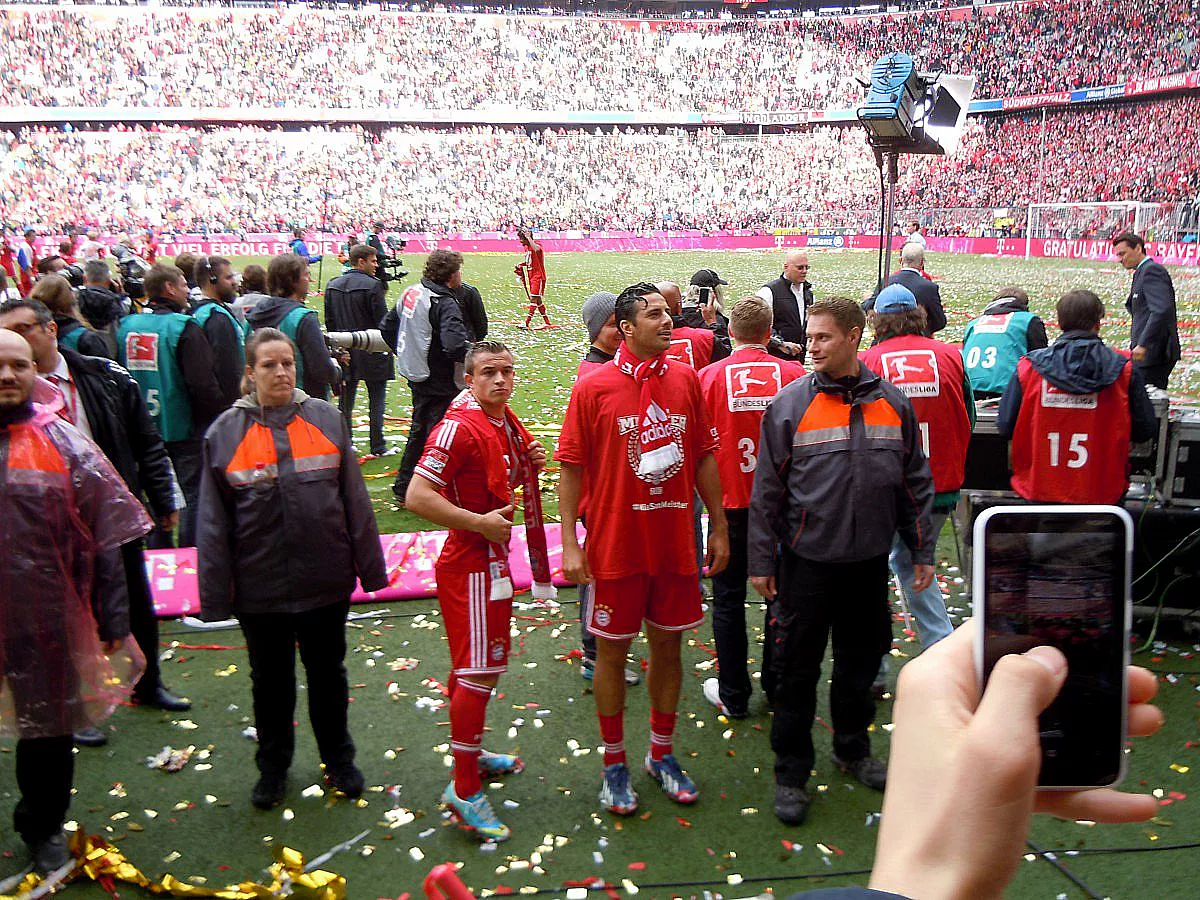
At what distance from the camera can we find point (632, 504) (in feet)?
13.2

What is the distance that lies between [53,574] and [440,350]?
4786 mm

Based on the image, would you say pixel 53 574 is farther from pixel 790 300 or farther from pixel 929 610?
pixel 790 300

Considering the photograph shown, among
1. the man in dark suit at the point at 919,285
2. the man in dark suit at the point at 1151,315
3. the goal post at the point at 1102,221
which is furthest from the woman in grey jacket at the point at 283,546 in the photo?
the goal post at the point at 1102,221

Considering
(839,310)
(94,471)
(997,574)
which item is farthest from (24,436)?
(997,574)

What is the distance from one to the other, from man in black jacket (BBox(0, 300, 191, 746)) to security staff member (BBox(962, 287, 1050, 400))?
5380mm

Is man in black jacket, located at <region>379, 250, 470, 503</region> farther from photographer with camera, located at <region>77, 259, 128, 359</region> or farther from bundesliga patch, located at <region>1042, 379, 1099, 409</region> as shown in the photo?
bundesliga patch, located at <region>1042, 379, 1099, 409</region>

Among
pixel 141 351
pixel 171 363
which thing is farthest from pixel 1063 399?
pixel 141 351

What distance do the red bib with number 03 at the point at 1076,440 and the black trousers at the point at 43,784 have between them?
5013mm

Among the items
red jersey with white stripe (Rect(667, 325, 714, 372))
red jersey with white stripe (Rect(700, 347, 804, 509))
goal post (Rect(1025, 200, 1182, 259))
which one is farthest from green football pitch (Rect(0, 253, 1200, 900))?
goal post (Rect(1025, 200, 1182, 259))

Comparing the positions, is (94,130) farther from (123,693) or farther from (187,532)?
(123,693)

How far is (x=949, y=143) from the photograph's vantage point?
9.40 meters

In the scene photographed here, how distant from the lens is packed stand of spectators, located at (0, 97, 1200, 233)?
46219 millimetres

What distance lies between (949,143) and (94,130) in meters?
55.5

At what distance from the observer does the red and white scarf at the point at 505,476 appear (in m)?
4.03
